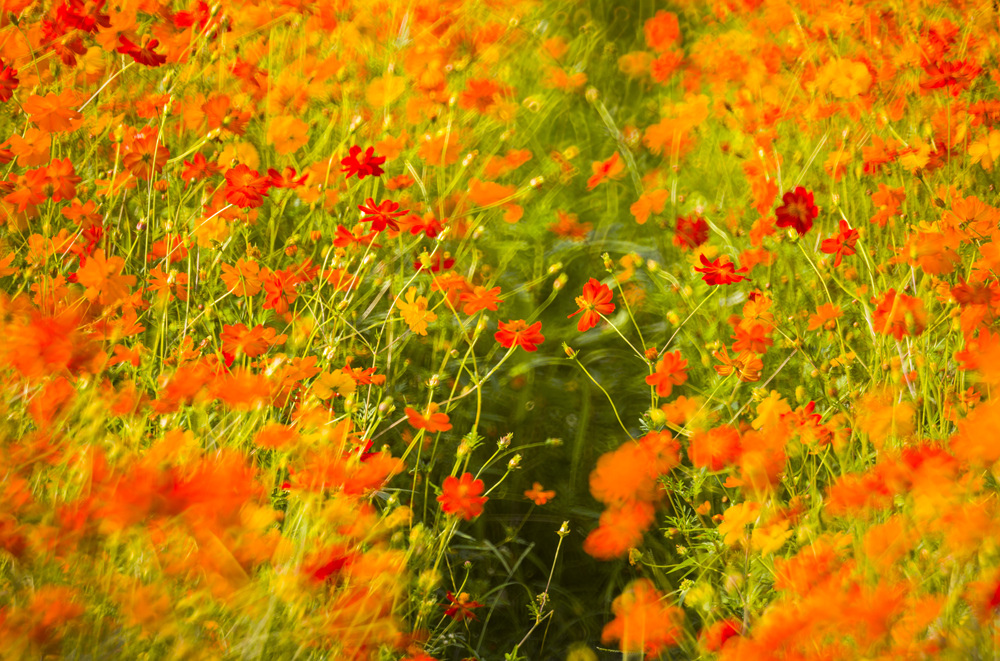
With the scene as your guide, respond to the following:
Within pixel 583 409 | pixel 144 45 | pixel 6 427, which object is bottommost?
pixel 583 409

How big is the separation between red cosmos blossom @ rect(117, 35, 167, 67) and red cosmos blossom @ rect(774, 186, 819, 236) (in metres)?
0.95

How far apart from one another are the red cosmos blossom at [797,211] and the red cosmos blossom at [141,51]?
0.95 metres

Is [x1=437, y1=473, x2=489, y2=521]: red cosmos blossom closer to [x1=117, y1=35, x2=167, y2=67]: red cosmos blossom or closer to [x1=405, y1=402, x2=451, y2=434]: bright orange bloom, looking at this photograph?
[x1=405, y1=402, x2=451, y2=434]: bright orange bloom

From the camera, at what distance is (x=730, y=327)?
1.59m

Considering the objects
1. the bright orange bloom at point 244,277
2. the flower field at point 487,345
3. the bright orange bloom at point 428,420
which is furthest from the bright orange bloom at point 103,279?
the bright orange bloom at point 428,420

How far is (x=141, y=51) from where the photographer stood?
133 centimetres

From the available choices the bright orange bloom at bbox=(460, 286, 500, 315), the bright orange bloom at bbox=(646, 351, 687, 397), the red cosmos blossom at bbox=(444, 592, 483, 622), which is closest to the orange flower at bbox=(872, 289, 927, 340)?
the bright orange bloom at bbox=(646, 351, 687, 397)

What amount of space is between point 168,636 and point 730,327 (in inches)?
43.7

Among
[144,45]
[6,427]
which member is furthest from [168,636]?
[144,45]

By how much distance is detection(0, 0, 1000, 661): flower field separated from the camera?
0.84 m

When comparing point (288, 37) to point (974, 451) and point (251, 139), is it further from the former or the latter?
point (974, 451)

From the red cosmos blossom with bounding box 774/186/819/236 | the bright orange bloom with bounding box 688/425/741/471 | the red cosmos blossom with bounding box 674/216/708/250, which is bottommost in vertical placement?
the bright orange bloom with bounding box 688/425/741/471

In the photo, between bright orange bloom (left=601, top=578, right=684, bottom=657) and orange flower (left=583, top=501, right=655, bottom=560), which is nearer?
bright orange bloom (left=601, top=578, right=684, bottom=657)

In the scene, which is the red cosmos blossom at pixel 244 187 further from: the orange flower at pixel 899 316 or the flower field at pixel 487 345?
the orange flower at pixel 899 316
